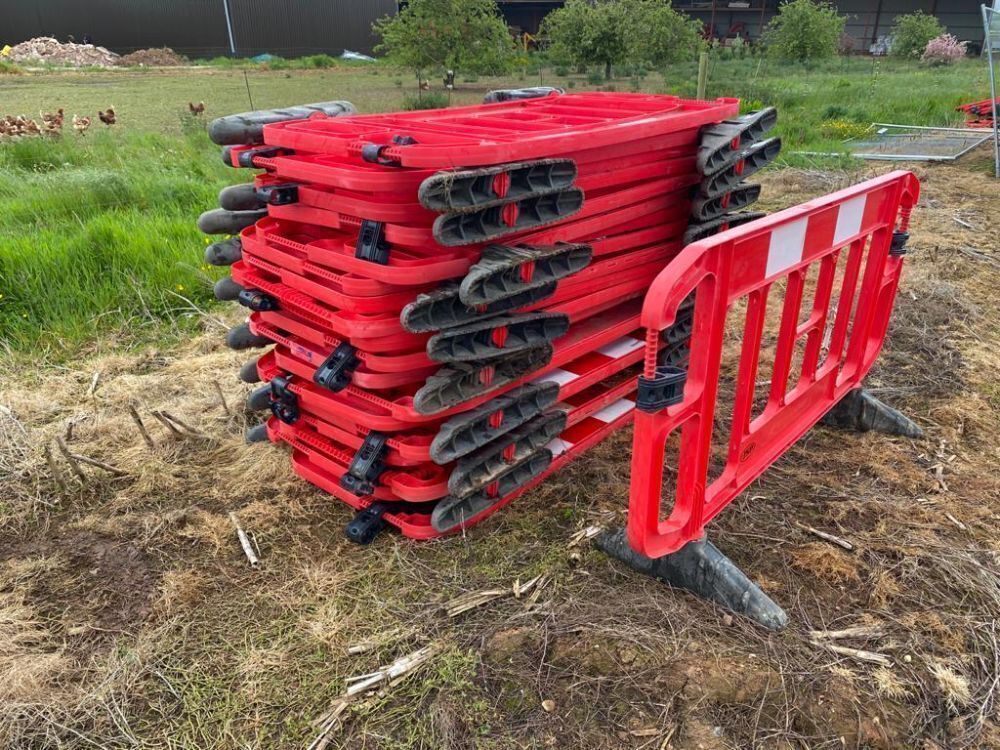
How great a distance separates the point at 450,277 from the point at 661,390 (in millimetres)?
947

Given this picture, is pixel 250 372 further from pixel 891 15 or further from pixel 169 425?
pixel 891 15

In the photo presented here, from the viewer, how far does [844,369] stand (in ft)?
12.3

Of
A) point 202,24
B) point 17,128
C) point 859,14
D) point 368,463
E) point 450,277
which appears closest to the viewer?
point 450,277

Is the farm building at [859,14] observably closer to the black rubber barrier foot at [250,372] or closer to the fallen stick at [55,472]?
the black rubber barrier foot at [250,372]

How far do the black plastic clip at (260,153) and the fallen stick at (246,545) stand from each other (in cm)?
167

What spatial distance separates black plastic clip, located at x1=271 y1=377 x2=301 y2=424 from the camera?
3.33 m

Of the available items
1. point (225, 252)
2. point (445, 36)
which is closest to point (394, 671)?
point (225, 252)

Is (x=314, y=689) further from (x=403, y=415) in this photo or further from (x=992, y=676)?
(x=992, y=676)

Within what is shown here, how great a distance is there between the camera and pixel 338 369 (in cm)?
279

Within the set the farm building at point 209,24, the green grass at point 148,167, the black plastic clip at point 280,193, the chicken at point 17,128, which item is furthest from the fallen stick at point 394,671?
the farm building at point 209,24

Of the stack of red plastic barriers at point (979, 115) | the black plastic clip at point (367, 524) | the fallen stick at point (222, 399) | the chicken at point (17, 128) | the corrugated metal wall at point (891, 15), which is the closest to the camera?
the black plastic clip at point (367, 524)

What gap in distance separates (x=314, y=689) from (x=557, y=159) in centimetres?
216

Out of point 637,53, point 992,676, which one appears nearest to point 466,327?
point 992,676

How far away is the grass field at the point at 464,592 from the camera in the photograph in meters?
2.26
